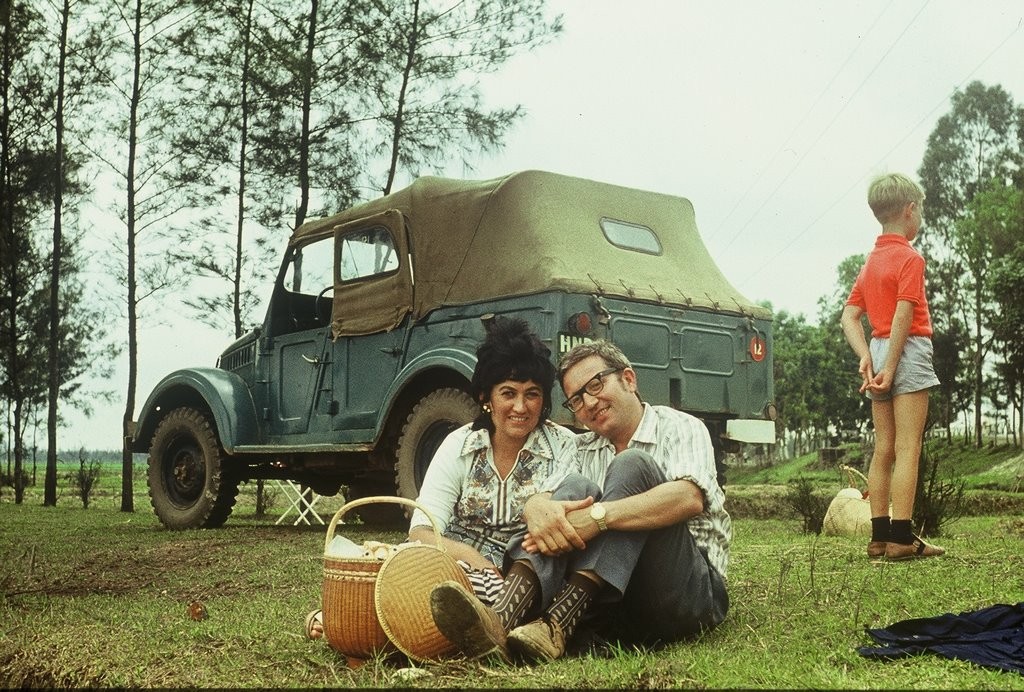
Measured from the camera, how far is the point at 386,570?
349 centimetres

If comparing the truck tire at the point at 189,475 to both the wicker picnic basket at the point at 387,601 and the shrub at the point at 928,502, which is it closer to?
the shrub at the point at 928,502

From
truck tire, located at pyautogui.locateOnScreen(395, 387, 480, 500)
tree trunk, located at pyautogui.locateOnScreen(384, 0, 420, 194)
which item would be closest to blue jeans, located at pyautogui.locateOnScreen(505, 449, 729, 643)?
truck tire, located at pyautogui.locateOnScreen(395, 387, 480, 500)

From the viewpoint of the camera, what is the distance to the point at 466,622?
10.9 feet

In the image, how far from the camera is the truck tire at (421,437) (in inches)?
308

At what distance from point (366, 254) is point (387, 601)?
568 cm

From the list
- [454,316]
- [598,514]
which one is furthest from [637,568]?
[454,316]

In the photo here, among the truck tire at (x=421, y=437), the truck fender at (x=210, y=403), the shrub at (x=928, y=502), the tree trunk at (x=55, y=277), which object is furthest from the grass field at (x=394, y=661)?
the tree trunk at (x=55, y=277)

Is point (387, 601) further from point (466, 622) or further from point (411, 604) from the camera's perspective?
point (466, 622)

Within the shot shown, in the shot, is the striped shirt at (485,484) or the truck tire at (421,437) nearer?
the striped shirt at (485,484)

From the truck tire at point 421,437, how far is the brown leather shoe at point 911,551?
3.08 metres

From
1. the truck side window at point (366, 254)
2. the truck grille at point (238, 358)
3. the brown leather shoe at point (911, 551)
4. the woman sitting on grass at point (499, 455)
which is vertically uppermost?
the truck side window at point (366, 254)

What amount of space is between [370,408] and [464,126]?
6.25 metres

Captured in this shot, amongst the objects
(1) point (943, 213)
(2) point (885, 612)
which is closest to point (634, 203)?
(2) point (885, 612)

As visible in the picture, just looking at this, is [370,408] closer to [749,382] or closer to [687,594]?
[749,382]
